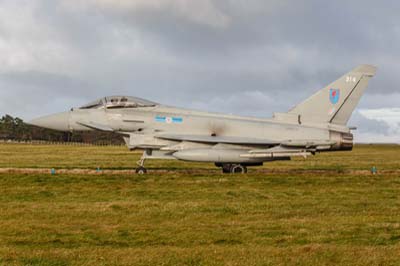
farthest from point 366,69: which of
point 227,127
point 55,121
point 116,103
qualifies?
point 55,121

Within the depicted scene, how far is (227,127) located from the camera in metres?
22.1

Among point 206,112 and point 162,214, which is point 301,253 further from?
point 206,112

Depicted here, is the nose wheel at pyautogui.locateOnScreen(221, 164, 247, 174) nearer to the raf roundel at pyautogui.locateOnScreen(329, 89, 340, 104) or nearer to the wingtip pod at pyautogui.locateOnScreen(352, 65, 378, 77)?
the raf roundel at pyautogui.locateOnScreen(329, 89, 340, 104)

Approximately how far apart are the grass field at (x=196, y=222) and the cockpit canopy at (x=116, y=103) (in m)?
4.94

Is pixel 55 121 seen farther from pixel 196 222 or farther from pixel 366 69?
pixel 366 69

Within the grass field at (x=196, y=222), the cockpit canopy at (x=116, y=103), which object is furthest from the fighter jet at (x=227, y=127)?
the grass field at (x=196, y=222)

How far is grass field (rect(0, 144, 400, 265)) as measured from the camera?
23.9 ft

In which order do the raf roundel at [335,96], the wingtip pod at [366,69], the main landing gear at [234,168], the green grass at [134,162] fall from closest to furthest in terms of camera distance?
the main landing gear at [234,168] < the raf roundel at [335,96] < the wingtip pod at [366,69] < the green grass at [134,162]

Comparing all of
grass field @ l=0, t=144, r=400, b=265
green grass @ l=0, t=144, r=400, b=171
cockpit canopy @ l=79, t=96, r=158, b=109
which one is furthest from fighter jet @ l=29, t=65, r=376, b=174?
green grass @ l=0, t=144, r=400, b=171

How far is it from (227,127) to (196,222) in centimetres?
1210

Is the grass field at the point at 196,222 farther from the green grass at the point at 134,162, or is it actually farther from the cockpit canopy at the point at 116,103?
the green grass at the point at 134,162

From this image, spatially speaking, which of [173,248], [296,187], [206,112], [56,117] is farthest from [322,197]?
[56,117]

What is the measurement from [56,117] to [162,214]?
1254cm

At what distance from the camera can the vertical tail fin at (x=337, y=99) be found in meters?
22.6
